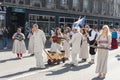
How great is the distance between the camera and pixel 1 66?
15.4m

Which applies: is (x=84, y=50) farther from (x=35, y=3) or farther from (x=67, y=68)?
(x=35, y=3)

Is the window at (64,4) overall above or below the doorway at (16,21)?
above

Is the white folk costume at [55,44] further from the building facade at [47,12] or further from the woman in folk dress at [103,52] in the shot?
the building facade at [47,12]

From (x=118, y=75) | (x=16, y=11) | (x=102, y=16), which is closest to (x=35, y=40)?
(x=118, y=75)

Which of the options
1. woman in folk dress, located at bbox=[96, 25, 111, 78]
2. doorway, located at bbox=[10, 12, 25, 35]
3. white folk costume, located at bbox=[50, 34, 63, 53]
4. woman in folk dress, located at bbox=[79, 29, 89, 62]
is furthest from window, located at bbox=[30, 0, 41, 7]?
woman in folk dress, located at bbox=[96, 25, 111, 78]

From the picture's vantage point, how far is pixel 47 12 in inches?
1827

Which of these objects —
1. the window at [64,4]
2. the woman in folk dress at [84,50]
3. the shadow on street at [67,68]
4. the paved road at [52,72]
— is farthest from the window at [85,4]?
the shadow on street at [67,68]

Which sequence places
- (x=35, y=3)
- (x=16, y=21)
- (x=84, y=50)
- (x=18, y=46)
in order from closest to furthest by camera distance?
(x=84, y=50) < (x=18, y=46) < (x=16, y=21) < (x=35, y=3)

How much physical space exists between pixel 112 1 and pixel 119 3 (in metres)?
5.90

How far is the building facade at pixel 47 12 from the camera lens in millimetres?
40003

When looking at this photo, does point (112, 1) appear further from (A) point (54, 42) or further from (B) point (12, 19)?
(A) point (54, 42)

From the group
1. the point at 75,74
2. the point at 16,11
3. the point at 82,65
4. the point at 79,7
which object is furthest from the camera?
the point at 79,7

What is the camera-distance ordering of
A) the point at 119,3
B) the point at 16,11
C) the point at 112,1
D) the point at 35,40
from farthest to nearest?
1. the point at 119,3
2. the point at 112,1
3. the point at 16,11
4. the point at 35,40

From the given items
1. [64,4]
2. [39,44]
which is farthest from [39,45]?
[64,4]
